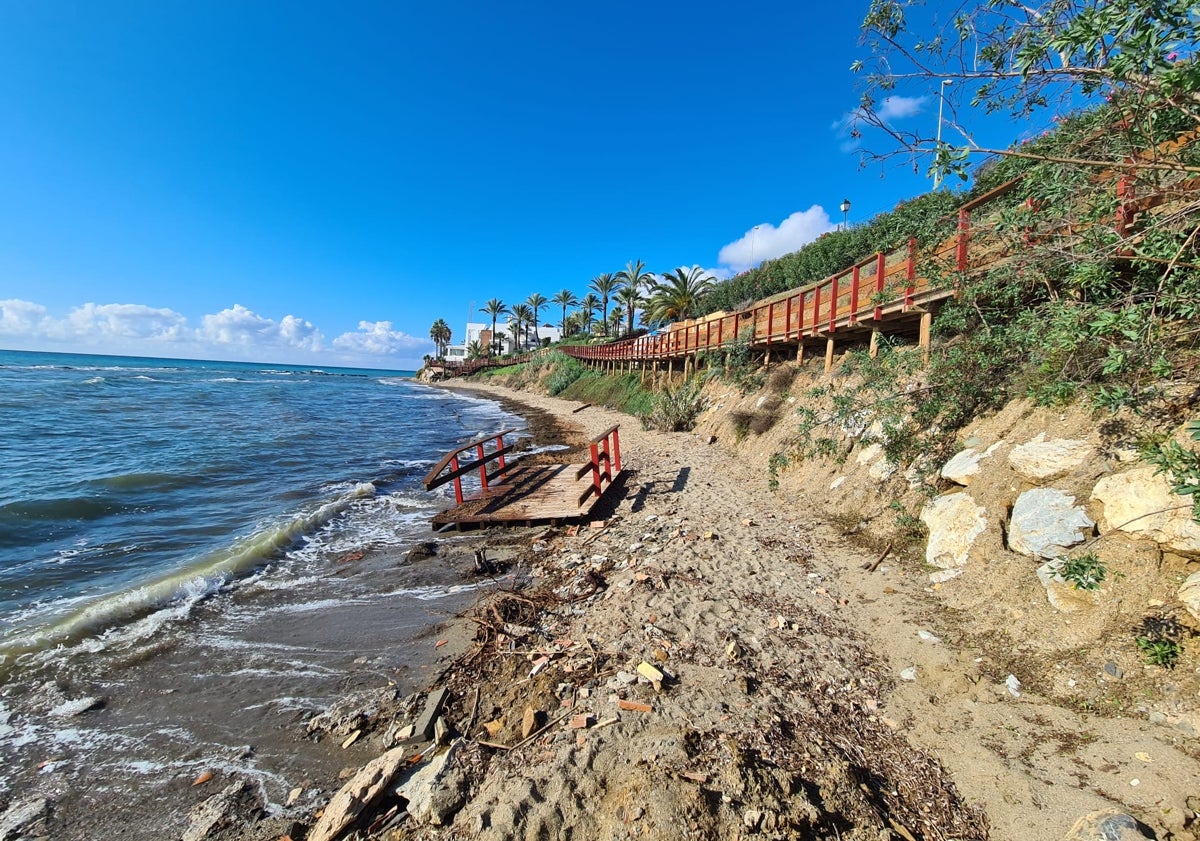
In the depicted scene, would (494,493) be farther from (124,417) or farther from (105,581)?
(124,417)

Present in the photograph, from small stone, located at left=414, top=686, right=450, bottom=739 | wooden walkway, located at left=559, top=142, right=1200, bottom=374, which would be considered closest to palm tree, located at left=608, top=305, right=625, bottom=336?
wooden walkway, located at left=559, top=142, right=1200, bottom=374

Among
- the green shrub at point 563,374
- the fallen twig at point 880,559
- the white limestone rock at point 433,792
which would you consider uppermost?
the green shrub at point 563,374

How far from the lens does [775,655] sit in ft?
13.7

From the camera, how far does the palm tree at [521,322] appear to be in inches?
3184

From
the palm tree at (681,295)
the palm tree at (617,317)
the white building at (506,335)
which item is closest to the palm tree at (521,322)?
the white building at (506,335)

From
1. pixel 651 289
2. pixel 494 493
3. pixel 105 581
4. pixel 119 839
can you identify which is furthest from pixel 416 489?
pixel 651 289

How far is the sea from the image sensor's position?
3566mm

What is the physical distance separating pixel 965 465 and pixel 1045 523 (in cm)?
141

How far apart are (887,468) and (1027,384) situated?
2.00m

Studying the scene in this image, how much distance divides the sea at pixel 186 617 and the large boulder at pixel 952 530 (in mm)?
5405

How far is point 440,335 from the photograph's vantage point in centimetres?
10288

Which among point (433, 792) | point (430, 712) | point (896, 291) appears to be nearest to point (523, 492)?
point (430, 712)

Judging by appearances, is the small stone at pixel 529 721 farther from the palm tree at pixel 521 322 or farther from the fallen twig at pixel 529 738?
the palm tree at pixel 521 322

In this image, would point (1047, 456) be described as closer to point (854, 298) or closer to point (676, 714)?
point (676, 714)
